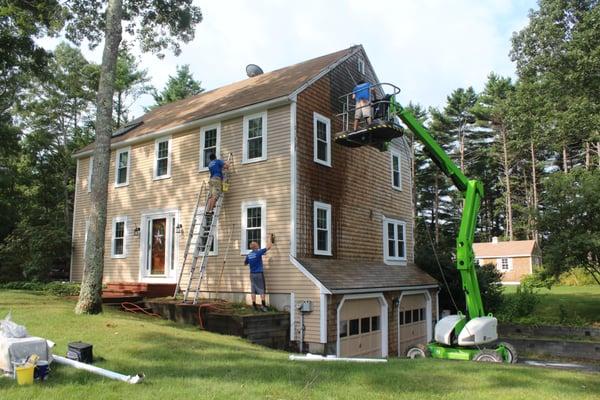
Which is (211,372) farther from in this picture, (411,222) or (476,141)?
(476,141)

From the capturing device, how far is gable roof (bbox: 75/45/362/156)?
15086 mm

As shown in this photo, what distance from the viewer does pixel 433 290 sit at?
18719mm

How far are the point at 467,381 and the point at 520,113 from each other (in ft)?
70.1

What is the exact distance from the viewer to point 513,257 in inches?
1667

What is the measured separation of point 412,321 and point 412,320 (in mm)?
35

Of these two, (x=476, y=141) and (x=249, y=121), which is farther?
(x=476, y=141)

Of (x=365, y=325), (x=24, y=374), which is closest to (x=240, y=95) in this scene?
(x=365, y=325)

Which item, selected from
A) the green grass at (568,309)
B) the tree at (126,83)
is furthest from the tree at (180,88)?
the green grass at (568,309)

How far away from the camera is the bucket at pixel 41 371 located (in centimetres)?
620

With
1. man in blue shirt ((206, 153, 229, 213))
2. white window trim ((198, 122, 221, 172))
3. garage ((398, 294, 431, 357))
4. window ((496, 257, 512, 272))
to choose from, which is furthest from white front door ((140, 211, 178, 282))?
window ((496, 257, 512, 272))

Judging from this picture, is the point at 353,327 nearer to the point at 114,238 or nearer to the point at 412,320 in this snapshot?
the point at 412,320

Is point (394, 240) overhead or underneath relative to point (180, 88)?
underneath

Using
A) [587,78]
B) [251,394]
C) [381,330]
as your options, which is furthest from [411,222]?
[251,394]

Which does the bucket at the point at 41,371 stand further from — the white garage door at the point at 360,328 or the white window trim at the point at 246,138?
the white window trim at the point at 246,138
